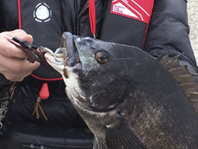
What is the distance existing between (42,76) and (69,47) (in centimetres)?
70

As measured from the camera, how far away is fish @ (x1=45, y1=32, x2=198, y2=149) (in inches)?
46.8

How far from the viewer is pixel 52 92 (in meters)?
1.92

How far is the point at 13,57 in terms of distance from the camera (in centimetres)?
134

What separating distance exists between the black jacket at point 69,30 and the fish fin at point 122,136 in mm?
710

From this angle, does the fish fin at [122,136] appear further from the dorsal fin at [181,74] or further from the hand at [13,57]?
the hand at [13,57]

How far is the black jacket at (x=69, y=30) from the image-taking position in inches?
69.8

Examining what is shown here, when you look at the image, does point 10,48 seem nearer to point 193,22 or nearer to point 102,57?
point 102,57

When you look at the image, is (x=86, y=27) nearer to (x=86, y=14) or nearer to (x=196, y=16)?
(x=86, y=14)

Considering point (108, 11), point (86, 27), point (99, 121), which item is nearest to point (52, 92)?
point (86, 27)

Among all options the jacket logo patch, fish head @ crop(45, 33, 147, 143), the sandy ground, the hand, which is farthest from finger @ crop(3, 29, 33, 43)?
the sandy ground

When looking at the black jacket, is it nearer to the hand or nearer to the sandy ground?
the hand

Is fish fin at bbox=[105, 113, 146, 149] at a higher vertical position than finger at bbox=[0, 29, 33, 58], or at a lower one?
lower

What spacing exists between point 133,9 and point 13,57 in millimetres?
860

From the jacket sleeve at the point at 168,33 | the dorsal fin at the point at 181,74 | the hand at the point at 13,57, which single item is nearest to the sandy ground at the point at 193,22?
the jacket sleeve at the point at 168,33
